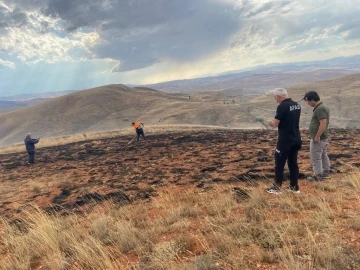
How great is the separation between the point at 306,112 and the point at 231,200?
4943 centimetres

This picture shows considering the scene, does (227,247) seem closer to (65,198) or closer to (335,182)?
(335,182)

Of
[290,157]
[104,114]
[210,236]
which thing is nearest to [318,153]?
[290,157]

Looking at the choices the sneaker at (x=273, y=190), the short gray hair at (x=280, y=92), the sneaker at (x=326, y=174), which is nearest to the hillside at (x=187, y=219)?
the sneaker at (x=273, y=190)

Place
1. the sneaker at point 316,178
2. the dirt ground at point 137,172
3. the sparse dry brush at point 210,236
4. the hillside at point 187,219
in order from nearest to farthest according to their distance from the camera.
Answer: the sparse dry brush at point 210,236
the hillside at point 187,219
the sneaker at point 316,178
the dirt ground at point 137,172

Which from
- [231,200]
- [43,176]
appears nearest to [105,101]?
[43,176]

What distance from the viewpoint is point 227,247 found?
3.80 meters

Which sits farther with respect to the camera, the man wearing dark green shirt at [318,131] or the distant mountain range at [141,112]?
the distant mountain range at [141,112]

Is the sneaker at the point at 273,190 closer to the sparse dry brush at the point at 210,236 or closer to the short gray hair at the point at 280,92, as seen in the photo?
the sparse dry brush at the point at 210,236

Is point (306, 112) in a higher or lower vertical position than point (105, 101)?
lower

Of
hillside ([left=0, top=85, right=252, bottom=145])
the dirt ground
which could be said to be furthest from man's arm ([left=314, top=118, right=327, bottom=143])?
hillside ([left=0, top=85, right=252, bottom=145])

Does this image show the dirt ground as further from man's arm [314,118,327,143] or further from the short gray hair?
the short gray hair

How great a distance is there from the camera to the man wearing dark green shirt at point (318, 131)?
21.5 feet

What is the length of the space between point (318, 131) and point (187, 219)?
365cm

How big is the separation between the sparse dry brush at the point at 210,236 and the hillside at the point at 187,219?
0.02m
